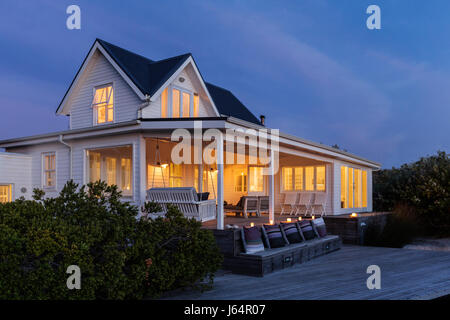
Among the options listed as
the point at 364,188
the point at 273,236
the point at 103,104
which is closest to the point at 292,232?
the point at 273,236

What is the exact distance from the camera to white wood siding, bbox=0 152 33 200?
12.1m

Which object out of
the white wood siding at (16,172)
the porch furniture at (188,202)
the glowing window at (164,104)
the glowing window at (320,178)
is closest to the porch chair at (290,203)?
the glowing window at (320,178)

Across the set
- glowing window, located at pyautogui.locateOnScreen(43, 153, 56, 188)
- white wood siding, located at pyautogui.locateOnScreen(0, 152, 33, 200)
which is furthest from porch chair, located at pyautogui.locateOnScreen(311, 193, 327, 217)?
white wood siding, located at pyautogui.locateOnScreen(0, 152, 33, 200)

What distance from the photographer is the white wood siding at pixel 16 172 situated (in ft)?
39.7

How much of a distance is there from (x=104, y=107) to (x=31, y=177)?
139 inches

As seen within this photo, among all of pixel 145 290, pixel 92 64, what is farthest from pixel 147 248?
pixel 92 64

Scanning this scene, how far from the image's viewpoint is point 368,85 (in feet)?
256

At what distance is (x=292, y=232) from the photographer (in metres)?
9.35

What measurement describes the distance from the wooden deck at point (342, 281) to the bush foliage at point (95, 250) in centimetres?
62

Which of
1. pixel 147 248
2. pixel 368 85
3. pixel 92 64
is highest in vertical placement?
pixel 368 85

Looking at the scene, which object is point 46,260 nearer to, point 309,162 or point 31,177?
point 31,177

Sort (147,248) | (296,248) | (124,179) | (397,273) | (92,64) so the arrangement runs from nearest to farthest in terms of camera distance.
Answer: (147,248)
(397,273)
(296,248)
(92,64)
(124,179)

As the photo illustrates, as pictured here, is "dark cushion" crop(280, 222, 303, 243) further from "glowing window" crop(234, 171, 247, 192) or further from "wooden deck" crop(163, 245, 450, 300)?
"glowing window" crop(234, 171, 247, 192)

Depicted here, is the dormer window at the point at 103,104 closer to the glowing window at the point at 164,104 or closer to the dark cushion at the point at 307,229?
the glowing window at the point at 164,104
